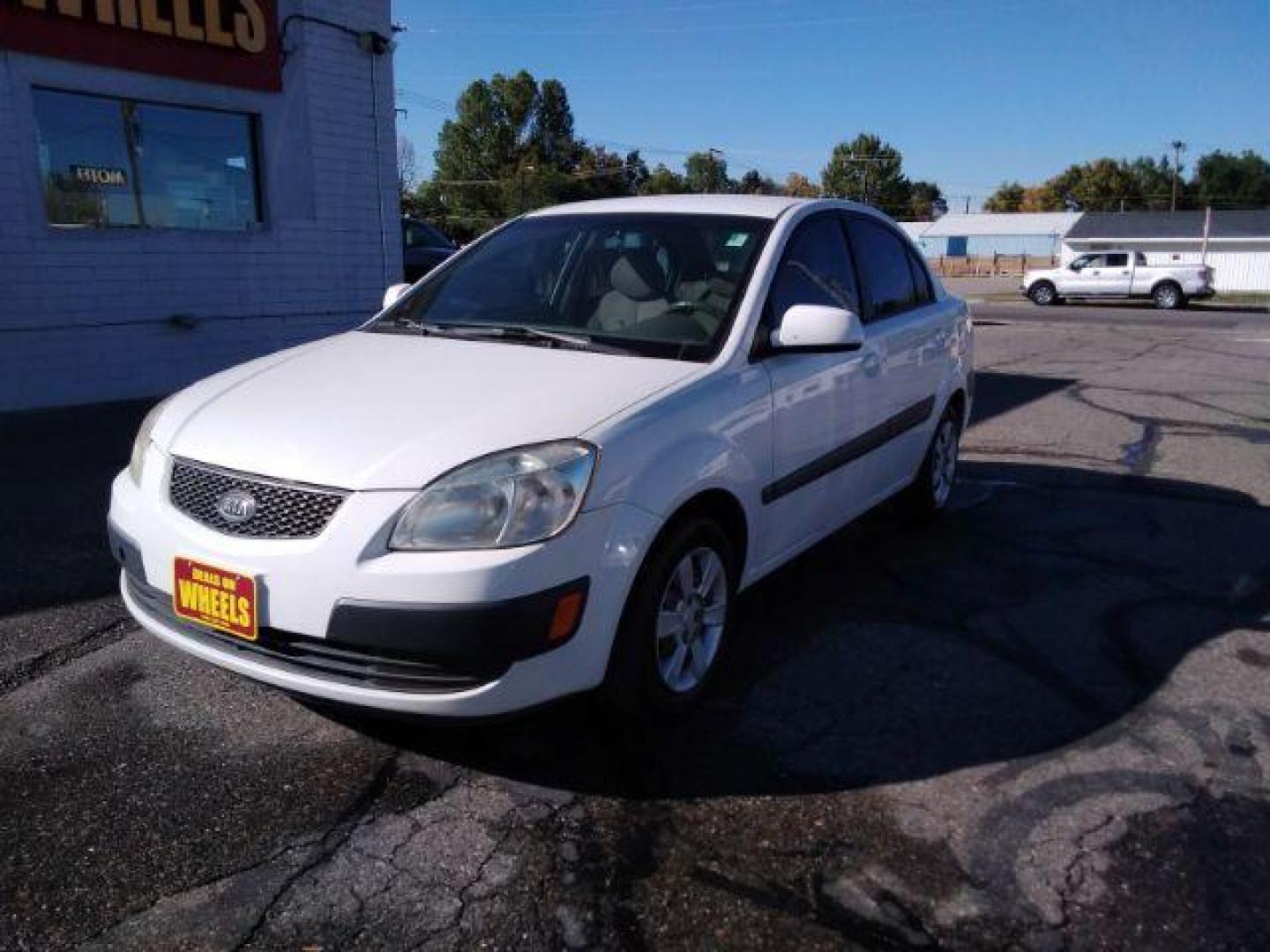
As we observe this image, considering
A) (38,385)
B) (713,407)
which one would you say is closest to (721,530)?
(713,407)

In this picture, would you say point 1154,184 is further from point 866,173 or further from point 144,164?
point 144,164

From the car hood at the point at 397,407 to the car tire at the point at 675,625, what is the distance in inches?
18.6

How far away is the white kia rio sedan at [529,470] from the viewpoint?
2.53 metres

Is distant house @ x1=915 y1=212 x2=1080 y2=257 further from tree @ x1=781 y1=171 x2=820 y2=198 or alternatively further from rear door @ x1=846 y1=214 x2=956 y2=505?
rear door @ x1=846 y1=214 x2=956 y2=505

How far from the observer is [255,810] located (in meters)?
2.70

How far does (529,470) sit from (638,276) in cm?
143

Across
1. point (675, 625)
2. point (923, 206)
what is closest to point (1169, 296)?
point (675, 625)

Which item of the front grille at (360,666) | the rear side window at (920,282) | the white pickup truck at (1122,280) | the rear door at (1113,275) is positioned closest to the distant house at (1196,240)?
the white pickup truck at (1122,280)

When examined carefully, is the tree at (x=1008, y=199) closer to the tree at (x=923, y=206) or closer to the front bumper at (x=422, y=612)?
the tree at (x=923, y=206)

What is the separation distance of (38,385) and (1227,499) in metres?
8.90

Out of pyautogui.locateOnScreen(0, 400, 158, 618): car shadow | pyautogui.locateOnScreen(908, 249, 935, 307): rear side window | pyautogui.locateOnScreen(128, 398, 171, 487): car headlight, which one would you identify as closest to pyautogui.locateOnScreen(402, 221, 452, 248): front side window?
pyautogui.locateOnScreen(0, 400, 158, 618): car shadow

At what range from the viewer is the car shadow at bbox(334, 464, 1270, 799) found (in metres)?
2.99

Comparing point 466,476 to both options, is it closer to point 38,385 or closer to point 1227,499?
point 1227,499

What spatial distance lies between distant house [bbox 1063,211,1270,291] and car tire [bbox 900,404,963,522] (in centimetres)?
4654
